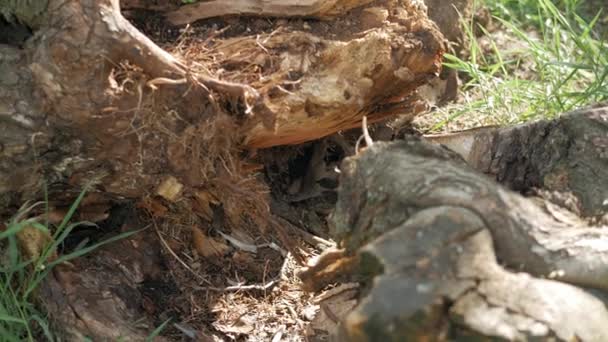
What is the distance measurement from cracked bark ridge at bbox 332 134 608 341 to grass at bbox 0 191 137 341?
3.15ft

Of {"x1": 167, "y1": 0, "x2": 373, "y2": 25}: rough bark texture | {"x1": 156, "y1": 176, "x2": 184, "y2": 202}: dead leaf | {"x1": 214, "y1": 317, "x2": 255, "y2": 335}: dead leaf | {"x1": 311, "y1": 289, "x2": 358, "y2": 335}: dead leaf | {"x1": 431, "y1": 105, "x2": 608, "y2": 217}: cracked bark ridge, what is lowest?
{"x1": 214, "y1": 317, "x2": 255, "y2": 335}: dead leaf

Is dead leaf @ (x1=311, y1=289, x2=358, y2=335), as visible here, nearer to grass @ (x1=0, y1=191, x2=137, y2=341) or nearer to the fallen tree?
the fallen tree

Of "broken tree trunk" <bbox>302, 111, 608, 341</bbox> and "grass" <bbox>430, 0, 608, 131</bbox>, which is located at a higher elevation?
"broken tree trunk" <bbox>302, 111, 608, 341</bbox>

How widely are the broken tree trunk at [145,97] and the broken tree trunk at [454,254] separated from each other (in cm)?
56

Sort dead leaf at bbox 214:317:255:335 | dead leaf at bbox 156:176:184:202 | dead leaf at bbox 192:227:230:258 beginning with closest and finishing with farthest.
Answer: dead leaf at bbox 156:176:184:202
dead leaf at bbox 214:317:255:335
dead leaf at bbox 192:227:230:258

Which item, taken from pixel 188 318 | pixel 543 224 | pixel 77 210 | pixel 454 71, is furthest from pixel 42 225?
pixel 454 71

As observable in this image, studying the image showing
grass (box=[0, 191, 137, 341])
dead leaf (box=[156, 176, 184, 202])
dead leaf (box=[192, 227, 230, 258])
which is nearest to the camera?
grass (box=[0, 191, 137, 341])

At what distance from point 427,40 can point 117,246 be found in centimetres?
140

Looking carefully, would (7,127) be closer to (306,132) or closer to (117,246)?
(117,246)

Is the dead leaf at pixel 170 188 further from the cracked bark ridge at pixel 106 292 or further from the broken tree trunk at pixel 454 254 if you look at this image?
the broken tree trunk at pixel 454 254

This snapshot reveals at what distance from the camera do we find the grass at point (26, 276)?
2.25 m

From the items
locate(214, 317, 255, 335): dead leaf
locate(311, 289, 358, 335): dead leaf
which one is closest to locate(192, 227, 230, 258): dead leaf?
locate(214, 317, 255, 335): dead leaf

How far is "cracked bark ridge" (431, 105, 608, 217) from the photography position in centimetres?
215

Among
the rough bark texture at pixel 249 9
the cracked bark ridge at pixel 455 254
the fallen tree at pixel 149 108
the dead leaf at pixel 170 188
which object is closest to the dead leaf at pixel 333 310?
the fallen tree at pixel 149 108
